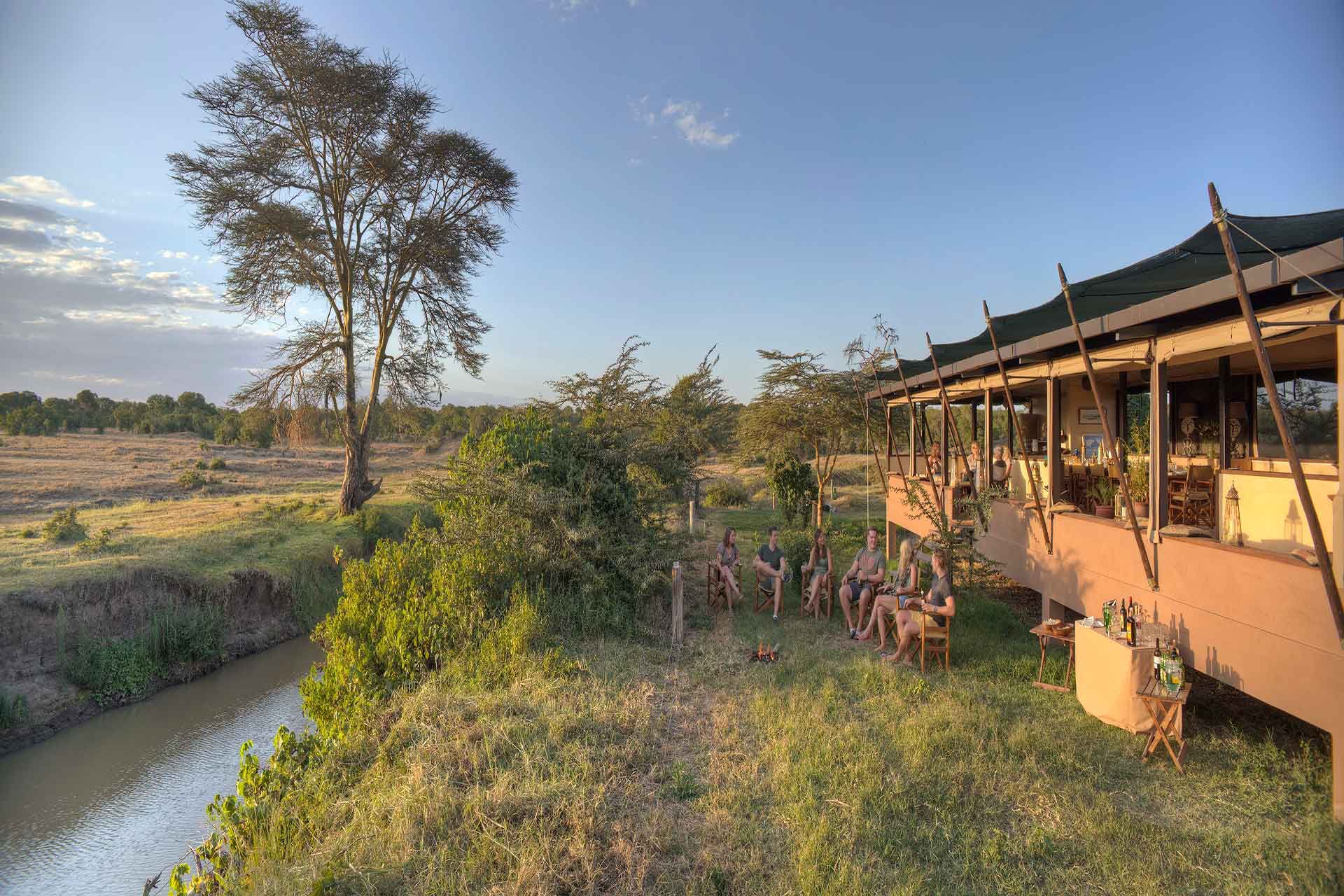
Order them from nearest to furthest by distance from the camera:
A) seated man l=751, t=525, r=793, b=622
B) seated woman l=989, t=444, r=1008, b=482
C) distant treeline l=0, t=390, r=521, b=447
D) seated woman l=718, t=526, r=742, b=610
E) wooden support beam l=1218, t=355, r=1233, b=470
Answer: wooden support beam l=1218, t=355, r=1233, b=470
seated man l=751, t=525, r=793, b=622
seated woman l=718, t=526, r=742, b=610
seated woman l=989, t=444, r=1008, b=482
distant treeline l=0, t=390, r=521, b=447

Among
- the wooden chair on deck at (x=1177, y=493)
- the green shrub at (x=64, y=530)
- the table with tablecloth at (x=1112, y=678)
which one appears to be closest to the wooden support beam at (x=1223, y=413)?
the wooden chair on deck at (x=1177, y=493)

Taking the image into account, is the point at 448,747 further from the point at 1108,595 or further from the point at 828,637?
the point at 1108,595

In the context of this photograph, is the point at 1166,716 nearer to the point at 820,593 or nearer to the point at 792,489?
the point at 820,593

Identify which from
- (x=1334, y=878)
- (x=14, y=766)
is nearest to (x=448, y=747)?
(x=1334, y=878)

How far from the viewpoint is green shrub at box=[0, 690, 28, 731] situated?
665cm

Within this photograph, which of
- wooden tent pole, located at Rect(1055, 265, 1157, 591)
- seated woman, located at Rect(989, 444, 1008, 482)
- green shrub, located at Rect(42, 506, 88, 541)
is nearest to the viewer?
wooden tent pole, located at Rect(1055, 265, 1157, 591)

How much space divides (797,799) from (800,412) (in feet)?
41.5

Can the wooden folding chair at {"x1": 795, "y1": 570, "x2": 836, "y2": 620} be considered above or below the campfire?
above

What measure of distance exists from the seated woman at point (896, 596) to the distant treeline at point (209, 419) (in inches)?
308

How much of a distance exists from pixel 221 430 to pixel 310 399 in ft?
59.9

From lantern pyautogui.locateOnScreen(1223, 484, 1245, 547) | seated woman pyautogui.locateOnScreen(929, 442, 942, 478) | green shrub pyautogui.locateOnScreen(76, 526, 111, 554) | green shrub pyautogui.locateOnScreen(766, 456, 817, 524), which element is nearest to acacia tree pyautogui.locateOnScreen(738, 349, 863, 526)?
green shrub pyautogui.locateOnScreen(766, 456, 817, 524)

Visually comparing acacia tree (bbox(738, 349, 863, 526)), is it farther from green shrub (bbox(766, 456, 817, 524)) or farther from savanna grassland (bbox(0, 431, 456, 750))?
savanna grassland (bbox(0, 431, 456, 750))

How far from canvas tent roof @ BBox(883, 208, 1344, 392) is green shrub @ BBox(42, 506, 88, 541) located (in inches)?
533

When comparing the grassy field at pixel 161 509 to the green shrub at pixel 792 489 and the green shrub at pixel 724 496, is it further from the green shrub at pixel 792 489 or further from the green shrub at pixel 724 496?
the green shrub at pixel 724 496
